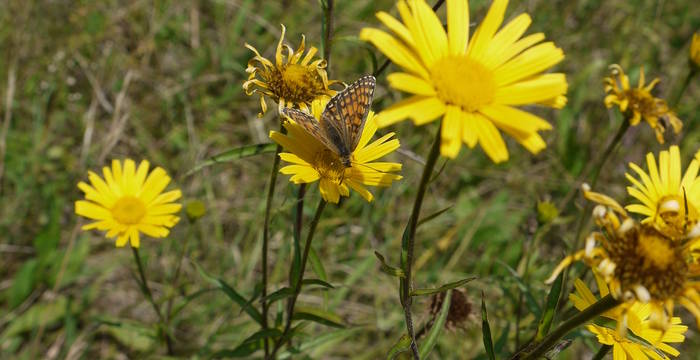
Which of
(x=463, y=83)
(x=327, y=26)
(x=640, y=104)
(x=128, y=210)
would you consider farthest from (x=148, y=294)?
(x=640, y=104)

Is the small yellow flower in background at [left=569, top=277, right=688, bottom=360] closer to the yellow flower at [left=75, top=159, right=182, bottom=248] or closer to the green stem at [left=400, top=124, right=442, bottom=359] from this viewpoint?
the green stem at [left=400, top=124, right=442, bottom=359]

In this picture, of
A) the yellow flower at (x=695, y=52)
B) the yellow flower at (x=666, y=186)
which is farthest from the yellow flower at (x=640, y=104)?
the yellow flower at (x=666, y=186)

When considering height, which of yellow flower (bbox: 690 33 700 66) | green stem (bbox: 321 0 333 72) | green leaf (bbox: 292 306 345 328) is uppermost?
green stem (bbox: 321 0 333 72)

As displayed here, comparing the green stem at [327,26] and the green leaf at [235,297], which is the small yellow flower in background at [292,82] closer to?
the green stem at [327,26]

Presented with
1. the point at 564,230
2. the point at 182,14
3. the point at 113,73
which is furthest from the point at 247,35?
the point at 564,230

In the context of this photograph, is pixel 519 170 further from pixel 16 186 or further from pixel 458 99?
pixel 16 186

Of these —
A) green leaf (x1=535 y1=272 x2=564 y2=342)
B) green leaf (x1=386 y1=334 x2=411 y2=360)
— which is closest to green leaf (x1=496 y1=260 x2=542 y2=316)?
green leaf (x1=535 y1=272 x2=564 y2=342)

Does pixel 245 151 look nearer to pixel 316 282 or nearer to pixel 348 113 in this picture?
pixel 348 113
